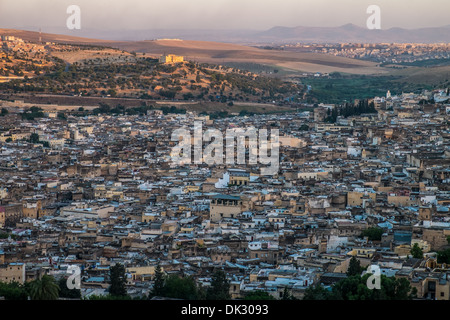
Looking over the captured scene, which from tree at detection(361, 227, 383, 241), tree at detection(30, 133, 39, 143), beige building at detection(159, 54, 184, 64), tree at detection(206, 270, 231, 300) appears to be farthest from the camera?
beige building at detection(159, 54, 184, 64)

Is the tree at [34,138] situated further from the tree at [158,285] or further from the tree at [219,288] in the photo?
the tree at [219,288]

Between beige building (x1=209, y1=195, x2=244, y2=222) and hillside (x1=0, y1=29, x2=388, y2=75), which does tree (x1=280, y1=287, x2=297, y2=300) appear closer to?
beige building (x1=209, y1=195, x2=244, y2=222)

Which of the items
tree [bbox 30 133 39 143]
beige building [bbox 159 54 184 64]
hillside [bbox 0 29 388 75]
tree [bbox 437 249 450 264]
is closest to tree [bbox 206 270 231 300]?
tree [bbox 437 249 450 264]

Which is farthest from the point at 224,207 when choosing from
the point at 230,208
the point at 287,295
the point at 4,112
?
the point at 4,112

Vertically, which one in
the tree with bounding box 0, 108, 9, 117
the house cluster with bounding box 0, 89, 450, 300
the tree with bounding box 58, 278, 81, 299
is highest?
the tree with bounding box 58, 278, 81, 299

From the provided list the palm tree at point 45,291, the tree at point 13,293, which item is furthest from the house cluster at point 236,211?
the palm tree at point 45,291

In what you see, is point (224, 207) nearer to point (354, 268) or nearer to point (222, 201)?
point (222, 201)

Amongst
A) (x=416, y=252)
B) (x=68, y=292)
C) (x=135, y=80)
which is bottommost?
(x=135, y=80)
